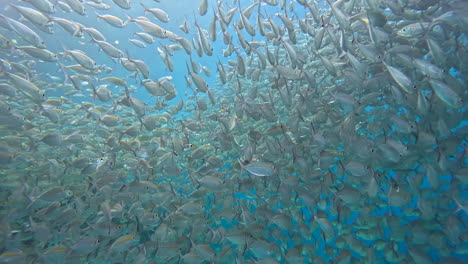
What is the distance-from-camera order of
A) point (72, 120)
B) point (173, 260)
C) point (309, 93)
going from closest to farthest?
point (309, 93) → point (173, 260) → point (72, 120)

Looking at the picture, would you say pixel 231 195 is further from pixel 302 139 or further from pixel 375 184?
pixel 375 184

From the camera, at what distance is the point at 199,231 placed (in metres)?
5.38

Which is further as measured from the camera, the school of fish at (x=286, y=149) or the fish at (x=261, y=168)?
the school of fish at (x=286, y=149)

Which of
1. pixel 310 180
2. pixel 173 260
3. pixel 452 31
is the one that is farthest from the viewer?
pixel 173 260

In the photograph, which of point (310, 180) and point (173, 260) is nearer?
point (310, 180)

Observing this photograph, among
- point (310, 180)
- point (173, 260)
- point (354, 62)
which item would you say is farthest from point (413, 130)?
point (173, 260)

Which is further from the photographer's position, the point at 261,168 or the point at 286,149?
the point at 286,149

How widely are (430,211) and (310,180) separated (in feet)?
7.20

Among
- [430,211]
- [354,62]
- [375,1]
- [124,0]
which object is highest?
[124,0]

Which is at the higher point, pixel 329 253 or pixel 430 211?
pixel 430 211

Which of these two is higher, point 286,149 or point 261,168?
point 261,168

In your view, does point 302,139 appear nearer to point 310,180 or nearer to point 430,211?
point 310,180

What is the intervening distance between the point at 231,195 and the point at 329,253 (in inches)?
108

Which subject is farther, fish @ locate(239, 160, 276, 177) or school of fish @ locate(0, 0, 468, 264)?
school of fish @ locate(0, 0, 468, 264)
